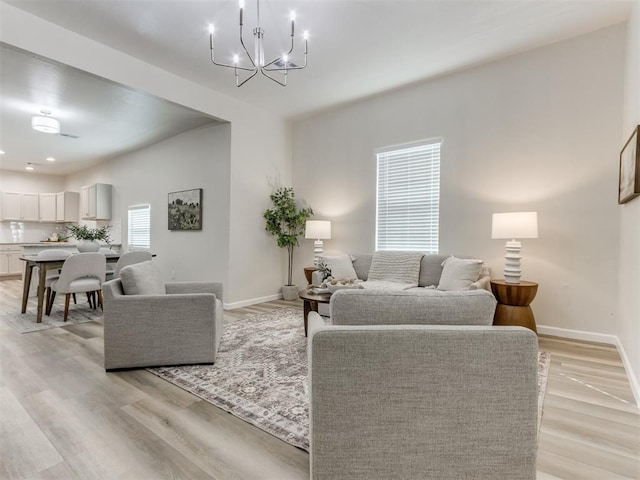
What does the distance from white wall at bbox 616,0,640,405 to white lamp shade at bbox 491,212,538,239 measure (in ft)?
2.24

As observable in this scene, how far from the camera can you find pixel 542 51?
11.4 ft

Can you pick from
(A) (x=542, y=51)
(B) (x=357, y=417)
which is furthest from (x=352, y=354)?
(A) (x=542, y=51)

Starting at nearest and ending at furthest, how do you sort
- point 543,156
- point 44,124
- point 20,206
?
point 543,156, point 44,124, point 20,206

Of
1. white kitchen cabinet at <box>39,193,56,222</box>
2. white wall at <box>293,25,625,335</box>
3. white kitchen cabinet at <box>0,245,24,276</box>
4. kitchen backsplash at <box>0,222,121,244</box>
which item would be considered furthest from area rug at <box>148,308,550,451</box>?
white kitchen cabinet at <box>39,193,56,222</box>

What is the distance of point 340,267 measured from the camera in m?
4.26

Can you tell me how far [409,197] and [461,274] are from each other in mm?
1482

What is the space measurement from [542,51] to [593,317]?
2948 mm

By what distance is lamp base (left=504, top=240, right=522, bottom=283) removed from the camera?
10.6ft

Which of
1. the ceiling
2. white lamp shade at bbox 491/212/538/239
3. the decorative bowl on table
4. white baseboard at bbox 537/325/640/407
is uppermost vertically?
the ceiling

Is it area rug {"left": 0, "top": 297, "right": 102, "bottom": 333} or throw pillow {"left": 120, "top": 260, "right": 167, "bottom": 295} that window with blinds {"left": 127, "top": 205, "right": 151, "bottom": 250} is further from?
throw pillow {"left": 120, "top": 260, "right": 167, "bottom": 295}

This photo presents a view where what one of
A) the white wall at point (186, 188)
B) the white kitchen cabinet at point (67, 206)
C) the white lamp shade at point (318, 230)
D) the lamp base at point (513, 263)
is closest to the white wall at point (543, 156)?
the lamp base at point (513, 263)

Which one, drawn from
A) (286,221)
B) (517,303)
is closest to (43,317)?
(286,221)

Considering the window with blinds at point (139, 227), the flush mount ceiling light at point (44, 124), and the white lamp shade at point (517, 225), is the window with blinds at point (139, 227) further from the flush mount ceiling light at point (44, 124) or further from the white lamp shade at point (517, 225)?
the white lamp shade at point (517, 225)

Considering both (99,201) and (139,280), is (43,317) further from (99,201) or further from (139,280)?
(99,201)
